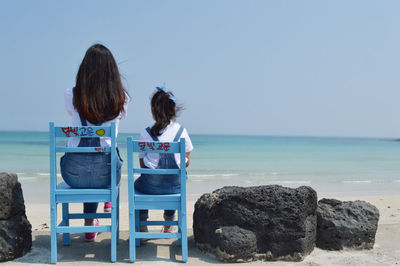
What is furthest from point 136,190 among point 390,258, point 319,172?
point 319,172

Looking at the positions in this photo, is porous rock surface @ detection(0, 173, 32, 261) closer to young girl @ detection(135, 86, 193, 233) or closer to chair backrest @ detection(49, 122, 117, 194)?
chair backrest @ detection(49, 122, 117, 194)

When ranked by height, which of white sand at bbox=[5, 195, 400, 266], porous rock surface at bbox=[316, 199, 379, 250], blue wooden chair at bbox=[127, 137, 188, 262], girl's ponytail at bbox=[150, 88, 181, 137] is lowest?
white sand at bbox=[5, 195, 400, 266]

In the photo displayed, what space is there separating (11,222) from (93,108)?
131cm

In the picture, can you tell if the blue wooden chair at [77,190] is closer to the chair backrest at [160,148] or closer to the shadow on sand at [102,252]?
the chair backrest at [160,148]

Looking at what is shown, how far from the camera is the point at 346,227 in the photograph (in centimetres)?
400

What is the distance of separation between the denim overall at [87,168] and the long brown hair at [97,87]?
27 cm

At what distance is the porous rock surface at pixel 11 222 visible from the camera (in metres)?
3.42

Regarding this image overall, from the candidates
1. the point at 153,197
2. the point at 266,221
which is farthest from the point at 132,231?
the point at 266,221

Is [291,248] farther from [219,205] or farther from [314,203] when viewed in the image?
[219,205]

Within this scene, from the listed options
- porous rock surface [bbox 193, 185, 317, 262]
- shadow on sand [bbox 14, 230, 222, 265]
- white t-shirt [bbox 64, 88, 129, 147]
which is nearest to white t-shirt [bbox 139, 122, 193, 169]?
white t-shirt [bbox 64, 88, 129, 147]

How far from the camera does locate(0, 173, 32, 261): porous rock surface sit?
11.2 feet

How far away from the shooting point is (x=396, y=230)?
4887 millimetres

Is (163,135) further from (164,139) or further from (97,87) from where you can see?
(97,87)

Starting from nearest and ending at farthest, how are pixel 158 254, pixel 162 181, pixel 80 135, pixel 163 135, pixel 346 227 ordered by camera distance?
1. pixel 80 135
2. pixel 162 181
3. pixel 158 254
4. pixel 163 135
5. pixel 346 227
